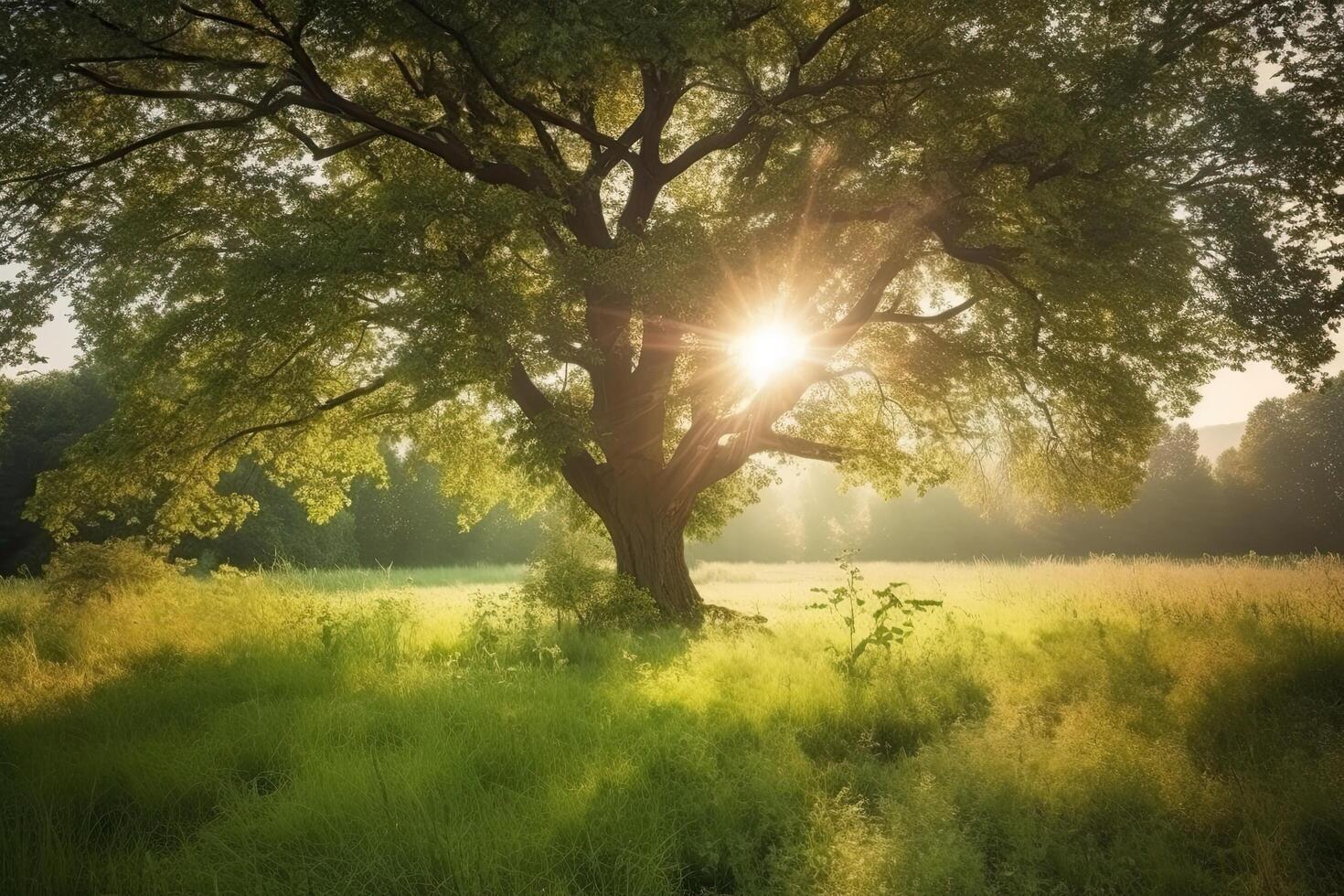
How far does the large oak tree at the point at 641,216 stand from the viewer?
316 inches

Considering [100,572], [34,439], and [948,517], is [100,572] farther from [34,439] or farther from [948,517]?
[948,517]

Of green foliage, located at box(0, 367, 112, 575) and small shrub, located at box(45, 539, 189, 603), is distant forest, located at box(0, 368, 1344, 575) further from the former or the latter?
small shrub, located at box(45, 539, 189, 603)

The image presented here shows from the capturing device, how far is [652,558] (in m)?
11.9

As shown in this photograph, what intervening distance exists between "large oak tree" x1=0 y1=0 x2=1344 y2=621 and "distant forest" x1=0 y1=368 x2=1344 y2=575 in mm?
22282

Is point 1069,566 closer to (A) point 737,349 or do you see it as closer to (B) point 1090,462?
(B) point 1090,462

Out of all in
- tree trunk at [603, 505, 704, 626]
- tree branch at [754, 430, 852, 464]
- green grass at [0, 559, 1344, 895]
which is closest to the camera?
green grass at [0, 559, 1344, 895]

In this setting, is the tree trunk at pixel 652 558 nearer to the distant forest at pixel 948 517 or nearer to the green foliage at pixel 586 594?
the green foliage at pixel 586 594

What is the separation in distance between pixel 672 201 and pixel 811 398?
16.4ft

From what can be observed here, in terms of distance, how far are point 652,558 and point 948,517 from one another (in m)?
51.1

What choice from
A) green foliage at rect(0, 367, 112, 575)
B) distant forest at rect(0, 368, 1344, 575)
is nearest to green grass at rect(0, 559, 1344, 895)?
distant forest at rect(0, 368, 1344, 575)

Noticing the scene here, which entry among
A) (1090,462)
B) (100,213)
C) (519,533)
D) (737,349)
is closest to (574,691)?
(737,349)

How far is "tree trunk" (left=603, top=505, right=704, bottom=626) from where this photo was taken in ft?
38.9

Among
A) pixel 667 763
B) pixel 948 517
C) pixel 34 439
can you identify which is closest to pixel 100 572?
pixel 667 763

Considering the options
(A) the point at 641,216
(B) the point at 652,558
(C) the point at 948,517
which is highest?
(A) the point at 641,216
